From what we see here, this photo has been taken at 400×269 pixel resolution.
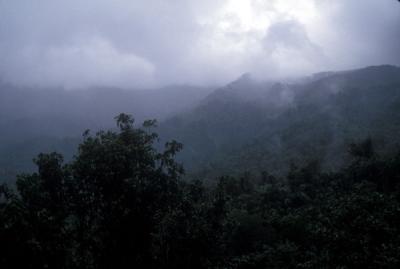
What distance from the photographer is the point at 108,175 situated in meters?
11.5

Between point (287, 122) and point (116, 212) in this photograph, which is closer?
point (116, 212)

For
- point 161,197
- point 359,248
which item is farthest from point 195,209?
point 359,248

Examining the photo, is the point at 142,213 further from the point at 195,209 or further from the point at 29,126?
the point at 29,126

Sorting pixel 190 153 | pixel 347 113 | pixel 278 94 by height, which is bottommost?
pixel 190 153

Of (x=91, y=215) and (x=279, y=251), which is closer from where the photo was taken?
(x=91, y=215)

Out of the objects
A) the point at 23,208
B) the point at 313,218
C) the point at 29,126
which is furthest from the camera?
the point at 29,126

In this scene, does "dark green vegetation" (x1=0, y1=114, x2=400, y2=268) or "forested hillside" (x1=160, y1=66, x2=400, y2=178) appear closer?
"dark green vegetation" (x1=0, y1=114, x2=400, y2=268)

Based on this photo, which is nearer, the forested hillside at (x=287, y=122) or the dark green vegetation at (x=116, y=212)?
the dark green vegetation at (x=116, y=212)

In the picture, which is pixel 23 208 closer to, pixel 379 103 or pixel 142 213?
pixel 142 213

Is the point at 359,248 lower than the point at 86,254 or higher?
lower

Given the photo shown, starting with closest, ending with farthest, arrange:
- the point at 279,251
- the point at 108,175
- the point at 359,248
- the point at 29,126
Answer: the point at 108,175 < the point at 359,248 < the point at 279,251 < the point at 29,126

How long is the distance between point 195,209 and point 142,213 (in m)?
1.60

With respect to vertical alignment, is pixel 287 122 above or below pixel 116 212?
above

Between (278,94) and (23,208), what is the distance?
547ft
